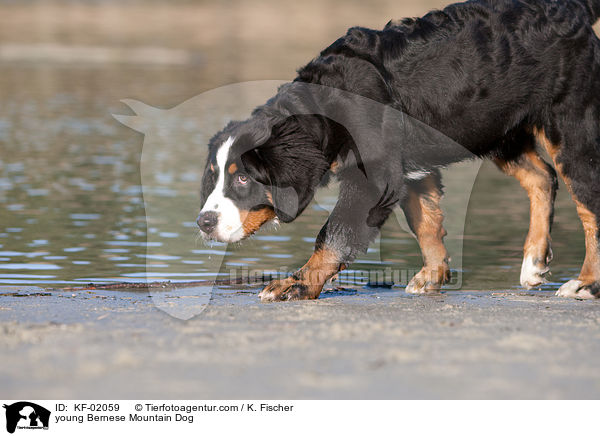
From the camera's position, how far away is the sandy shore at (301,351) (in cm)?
343

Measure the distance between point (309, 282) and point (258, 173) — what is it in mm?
718

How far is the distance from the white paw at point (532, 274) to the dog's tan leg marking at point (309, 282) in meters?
1.47

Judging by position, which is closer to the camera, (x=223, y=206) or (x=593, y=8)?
(x=223, y=206)

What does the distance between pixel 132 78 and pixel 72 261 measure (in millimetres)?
16869

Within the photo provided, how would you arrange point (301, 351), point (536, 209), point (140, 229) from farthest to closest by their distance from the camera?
point (140, 229), point (536, 209), point (301, 351)

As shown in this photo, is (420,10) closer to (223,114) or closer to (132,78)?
(132,78)

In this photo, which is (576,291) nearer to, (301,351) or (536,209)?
(536,209)

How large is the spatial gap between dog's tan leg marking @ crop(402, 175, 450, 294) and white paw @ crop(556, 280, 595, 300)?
83cm

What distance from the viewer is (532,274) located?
21.3 ft

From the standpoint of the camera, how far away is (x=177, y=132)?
16.2 meters

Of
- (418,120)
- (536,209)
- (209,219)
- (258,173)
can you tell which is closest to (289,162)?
(258,173)
